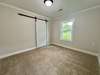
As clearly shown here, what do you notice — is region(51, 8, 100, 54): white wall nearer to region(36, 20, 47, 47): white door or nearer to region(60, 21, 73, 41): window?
region(60, 21, 73, 41): window

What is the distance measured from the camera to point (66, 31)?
4.57 m

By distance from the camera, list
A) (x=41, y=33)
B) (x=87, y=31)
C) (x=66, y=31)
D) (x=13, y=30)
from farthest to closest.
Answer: (x=41, y=33) → (x=66, y=31) → (x=87, y=31) → (x=13, y=30)

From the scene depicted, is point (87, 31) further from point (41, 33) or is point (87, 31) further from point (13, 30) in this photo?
point (13, 30)

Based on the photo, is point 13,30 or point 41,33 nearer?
point 13,30

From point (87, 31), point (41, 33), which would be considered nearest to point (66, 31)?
point (87, 31)

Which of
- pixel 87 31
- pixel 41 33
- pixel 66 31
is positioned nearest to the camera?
pixel 87 31

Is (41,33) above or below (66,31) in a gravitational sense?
below

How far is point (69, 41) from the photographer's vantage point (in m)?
4.38

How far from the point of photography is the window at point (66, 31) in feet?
14.1

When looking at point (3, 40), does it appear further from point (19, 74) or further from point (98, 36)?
point (98, 36)

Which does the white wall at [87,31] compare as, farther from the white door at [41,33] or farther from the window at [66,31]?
the white door at [41,33]

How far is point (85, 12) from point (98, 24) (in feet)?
3.02

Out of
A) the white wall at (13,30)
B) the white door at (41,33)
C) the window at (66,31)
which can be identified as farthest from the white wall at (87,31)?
the white wall at (13,30)

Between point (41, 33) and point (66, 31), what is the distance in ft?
5.85
